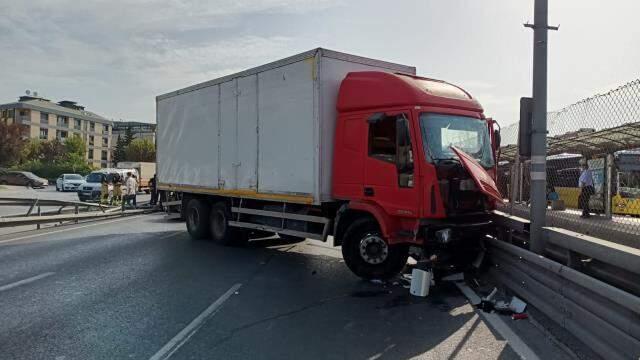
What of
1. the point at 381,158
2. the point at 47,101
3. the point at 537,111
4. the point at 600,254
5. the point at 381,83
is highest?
the point at 47,101

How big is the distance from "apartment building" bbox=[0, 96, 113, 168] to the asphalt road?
8662 centimetres

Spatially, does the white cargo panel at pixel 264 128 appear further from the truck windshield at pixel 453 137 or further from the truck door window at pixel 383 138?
the truck windshield at pixel 453 137

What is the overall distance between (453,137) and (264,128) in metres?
3.84

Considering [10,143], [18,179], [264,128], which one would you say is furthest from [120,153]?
[264,128]

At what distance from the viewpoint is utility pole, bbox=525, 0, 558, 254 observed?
6352 millimetres

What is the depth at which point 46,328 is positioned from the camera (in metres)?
5.32

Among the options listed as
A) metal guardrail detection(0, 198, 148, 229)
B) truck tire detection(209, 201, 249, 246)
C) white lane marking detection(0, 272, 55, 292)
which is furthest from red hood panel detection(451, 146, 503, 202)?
metal guardrail detection(0, 198, 148, 229)

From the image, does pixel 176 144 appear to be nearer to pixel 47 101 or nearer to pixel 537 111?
pixel 537 111

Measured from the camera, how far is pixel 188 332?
17.0 ft

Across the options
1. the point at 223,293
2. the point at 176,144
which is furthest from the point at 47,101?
the point at 223,293

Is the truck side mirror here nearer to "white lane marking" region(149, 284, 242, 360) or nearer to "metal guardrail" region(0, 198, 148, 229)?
"white lane marking" region(149, 284, 242, 360)

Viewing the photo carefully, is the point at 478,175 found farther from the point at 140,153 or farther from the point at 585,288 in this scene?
the point at 140,153

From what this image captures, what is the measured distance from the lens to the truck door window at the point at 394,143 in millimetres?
7098

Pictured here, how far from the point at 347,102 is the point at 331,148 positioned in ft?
2.66
